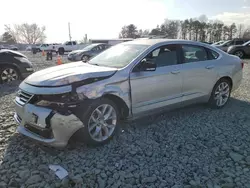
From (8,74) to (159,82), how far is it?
583cm

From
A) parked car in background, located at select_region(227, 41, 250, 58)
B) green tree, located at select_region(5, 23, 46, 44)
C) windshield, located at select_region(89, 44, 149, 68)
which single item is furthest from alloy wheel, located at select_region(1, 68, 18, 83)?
green tree, located at select_region(5, 23, 46, 44)

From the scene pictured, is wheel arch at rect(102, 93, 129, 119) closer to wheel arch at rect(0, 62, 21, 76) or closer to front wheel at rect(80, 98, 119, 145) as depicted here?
front wheel at rect(80, 98, 119, 145)

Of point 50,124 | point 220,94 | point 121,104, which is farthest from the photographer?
point 220,94

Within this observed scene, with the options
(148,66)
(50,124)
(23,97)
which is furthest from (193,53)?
(23,97)

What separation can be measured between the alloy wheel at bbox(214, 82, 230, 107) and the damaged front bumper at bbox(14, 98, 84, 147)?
10.8ft

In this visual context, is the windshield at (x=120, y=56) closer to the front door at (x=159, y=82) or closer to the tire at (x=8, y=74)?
the front door at (x=159, y=82)

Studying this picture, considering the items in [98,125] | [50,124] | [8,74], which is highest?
[8,74]

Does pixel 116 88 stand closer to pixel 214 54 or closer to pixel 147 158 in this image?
pixel 147 158

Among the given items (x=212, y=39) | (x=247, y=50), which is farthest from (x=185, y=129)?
(x=212, y=39)

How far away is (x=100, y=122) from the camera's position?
334 cm

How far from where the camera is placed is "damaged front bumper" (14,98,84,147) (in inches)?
113

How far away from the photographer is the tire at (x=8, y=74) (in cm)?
745

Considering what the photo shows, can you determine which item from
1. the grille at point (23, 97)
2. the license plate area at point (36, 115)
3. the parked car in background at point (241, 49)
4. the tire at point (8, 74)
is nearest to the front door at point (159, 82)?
the license plate area at point (36, 115)

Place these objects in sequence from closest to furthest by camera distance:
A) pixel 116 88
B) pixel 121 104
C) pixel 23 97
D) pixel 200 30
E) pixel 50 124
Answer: pixel 50 124, pixel 23 97, pixel 116 88, pixel 121 104, pixel 200 30
